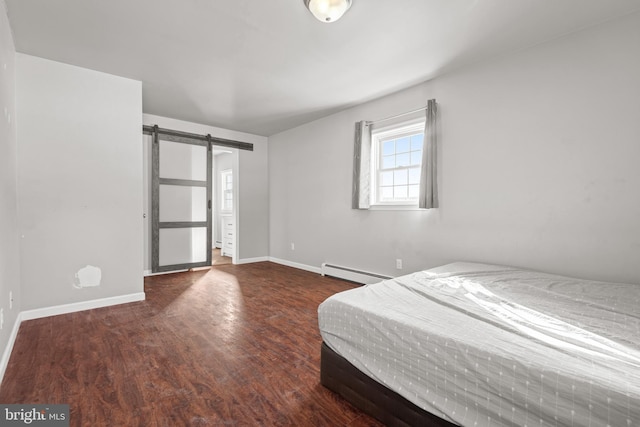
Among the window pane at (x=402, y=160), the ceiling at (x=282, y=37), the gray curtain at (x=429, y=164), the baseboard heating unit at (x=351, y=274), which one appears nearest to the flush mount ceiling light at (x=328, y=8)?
the ceiling at (x=282, y=37)

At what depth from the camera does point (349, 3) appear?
2.03m

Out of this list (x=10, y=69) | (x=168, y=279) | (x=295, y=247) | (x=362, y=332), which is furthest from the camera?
(x=295, y=247)

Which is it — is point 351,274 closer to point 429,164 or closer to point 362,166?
point 362,166

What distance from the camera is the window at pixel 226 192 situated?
7.48 meters

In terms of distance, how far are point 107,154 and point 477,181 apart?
12.9 ft

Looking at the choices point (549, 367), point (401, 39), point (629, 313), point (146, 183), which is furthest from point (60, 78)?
point (629, 313)

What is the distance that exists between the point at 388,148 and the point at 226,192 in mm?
5007

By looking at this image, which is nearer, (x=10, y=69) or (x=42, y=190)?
(x=10, y=69)

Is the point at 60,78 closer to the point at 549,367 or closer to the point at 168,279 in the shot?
the point at 168,279

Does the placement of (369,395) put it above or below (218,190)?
Result: below

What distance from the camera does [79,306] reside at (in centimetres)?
297

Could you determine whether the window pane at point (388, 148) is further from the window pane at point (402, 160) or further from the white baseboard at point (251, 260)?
the white baseboard at point (251, 260)

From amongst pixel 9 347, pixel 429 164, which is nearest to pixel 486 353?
pixel 429 164

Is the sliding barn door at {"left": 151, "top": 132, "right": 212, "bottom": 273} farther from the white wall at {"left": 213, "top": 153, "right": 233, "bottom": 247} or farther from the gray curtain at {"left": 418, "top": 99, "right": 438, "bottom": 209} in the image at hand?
the gray curtain at {"left": 418, "top": 99, "right": 438, "bottom": 209}
